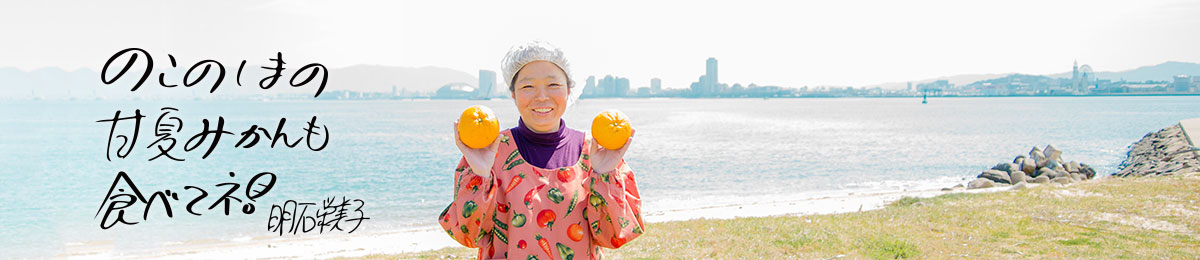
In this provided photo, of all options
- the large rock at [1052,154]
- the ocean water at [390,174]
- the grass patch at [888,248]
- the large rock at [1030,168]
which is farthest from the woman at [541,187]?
the large rock at [1052,154]

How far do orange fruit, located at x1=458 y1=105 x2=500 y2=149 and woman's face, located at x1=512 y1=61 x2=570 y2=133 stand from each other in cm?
23

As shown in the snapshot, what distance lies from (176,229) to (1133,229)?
1850 centimetres

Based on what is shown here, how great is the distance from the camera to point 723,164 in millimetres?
34125

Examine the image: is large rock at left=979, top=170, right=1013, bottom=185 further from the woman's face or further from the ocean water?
the woman's face

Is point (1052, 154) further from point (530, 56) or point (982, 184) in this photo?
point (530, 56)

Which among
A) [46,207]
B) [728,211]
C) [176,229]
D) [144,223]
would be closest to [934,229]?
[728,211]

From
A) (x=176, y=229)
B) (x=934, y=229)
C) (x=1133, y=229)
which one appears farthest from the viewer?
(x=176, y=229)

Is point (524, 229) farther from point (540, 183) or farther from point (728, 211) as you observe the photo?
point (728, 211)

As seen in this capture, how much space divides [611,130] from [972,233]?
8192mm

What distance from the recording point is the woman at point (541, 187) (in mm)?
3285

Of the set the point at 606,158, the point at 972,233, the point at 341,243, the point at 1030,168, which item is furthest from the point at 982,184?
the point at 606,158

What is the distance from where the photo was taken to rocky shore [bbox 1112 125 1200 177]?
70.4ft

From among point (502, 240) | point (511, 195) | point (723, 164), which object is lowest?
point (723, 164)

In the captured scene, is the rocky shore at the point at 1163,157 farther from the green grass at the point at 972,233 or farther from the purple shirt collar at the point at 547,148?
the purple shirt collar at the point at 547,148
